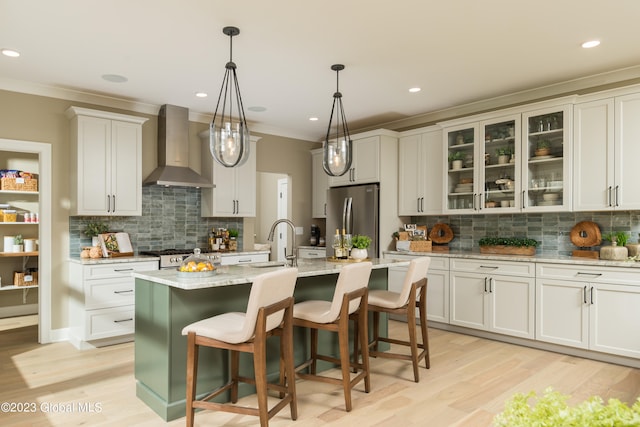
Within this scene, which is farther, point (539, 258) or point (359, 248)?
point (539, 258)

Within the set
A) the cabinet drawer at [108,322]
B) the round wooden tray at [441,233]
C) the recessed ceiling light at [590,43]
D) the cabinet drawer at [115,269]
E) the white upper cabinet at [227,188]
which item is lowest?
the cabinet drawer at [108,322]

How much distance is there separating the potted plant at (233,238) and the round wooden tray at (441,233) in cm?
260

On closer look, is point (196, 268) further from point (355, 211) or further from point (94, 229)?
point (355, 211)

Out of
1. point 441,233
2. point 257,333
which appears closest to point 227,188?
point 441,233

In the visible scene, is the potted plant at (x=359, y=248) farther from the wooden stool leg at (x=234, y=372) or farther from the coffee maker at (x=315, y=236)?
the coffee maker at (x=315, y=236)

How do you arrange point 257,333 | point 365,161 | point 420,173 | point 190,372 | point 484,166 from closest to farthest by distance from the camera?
point 257,333, point 190,372, point 484,166, point 420,173, point 365,161

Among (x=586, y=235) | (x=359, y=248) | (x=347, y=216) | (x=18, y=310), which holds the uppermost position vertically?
(x=347, y=216)

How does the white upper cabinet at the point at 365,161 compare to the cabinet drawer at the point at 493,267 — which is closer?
the cabinet drawer at the point at 493,267

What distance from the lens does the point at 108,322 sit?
431 centimetres

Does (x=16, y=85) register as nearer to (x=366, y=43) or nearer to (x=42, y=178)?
(x=42, y=178)

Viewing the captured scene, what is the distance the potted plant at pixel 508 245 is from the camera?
4551 millimetres

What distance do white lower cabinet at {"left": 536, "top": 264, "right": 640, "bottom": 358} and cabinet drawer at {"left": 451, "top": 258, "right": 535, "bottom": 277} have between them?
0.36ft

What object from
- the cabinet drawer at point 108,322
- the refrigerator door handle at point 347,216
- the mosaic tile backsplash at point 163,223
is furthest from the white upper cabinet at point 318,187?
the cabinet drawer at point 108,322

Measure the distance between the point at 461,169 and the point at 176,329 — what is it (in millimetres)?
3728
